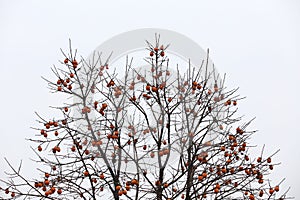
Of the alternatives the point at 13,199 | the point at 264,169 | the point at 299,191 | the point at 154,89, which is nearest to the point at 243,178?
the point at 264,169

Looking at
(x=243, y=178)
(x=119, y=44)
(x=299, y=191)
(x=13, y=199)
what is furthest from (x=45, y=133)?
(x=299, y=191)

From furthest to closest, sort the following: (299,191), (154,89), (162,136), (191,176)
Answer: (299,191) < (162,136) < (154,89) < (191,176)

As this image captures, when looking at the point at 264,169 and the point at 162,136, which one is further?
the point at 162,136

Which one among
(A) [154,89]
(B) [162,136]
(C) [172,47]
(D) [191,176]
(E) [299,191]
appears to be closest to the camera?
(D) [191,176]

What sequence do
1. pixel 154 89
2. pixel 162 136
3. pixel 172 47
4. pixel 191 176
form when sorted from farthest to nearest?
1. pixel 172 47
2. pixel 162 136
3. pixel 154 89
4. pixel 191 176

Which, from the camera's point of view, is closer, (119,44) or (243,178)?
(243,178)

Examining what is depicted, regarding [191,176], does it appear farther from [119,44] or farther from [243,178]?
[119,44]

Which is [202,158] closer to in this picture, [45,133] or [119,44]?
[45,133]

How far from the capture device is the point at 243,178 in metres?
4.60

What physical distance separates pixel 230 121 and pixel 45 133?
2145 mm

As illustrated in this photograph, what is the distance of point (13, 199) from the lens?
15.2 feet

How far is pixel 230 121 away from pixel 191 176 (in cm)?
93

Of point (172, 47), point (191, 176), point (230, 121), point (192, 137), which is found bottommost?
point (191, 176)

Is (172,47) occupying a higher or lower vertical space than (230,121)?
higher
